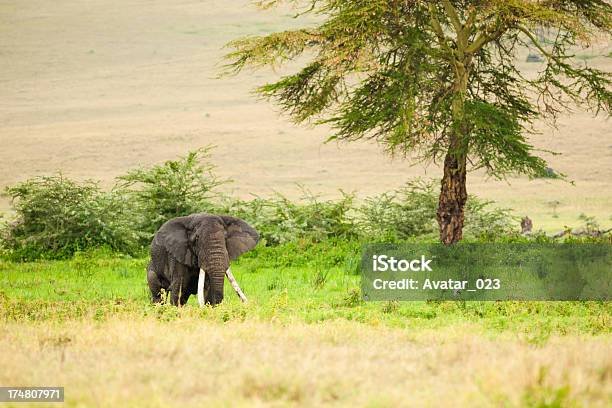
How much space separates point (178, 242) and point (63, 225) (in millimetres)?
10853

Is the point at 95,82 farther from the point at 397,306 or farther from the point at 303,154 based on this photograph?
the point at 397,306

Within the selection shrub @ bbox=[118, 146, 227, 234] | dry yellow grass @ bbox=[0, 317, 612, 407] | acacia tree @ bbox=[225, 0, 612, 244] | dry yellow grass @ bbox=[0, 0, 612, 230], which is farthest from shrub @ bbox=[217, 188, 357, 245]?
dry yellow grass @ bbox=[0, 317, 612, 407]

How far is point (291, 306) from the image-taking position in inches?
551

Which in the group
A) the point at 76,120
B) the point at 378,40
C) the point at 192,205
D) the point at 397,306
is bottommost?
the point at 397,306

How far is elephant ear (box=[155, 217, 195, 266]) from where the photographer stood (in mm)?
14273

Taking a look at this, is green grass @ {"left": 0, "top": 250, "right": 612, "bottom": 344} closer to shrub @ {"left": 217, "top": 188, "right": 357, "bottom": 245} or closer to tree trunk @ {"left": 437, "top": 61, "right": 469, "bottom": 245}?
tree trunk @ {"left": 437, "top": 61, "right": 469, "bottom": 245}

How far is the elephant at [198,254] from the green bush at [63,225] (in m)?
9.26

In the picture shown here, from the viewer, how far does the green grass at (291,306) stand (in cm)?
1248

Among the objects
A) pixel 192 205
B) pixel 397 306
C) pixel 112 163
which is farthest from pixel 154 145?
pixel 397 306

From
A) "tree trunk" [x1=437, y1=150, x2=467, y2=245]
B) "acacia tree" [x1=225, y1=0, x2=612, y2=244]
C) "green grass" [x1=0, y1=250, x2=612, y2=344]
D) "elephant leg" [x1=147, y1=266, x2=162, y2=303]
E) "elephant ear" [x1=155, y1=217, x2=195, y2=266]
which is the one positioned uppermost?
"acacia tree" [x1=225, y1=0, x2=612, y2=244]

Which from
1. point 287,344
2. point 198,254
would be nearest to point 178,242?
point 198,254

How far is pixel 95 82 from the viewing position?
10862 centimetres

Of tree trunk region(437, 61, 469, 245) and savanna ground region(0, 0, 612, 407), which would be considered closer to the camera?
savanna ground region(0, 0, 612, 407)

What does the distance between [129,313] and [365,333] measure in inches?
142
